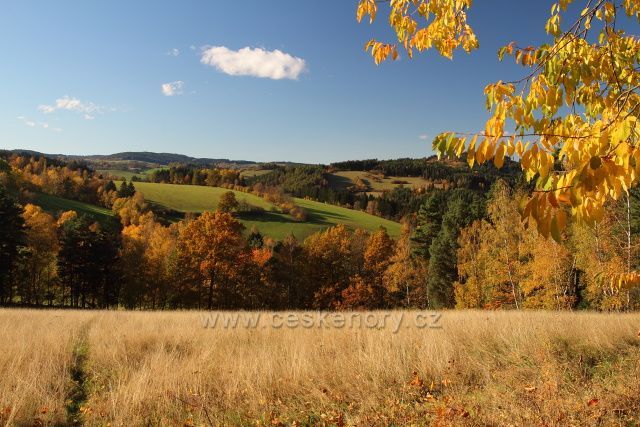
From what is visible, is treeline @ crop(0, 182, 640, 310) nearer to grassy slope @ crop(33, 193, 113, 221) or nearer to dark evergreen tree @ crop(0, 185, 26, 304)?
dark evergreen tree @ crop(0, 185, 26, 304)

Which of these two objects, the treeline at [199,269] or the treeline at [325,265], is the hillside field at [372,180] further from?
the treeline at [199,269]

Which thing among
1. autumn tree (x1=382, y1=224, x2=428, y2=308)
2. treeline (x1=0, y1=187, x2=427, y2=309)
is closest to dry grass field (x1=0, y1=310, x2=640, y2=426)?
treeline (x1=0, y1=187, x2=427, y2=309)

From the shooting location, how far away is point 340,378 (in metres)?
5.45

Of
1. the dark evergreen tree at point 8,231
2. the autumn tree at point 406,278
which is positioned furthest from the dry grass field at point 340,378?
the dark evergreen tree at point 8,231

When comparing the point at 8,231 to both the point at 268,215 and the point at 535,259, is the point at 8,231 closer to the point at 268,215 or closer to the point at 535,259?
the point at 535,259

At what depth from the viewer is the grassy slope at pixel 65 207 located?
235ft

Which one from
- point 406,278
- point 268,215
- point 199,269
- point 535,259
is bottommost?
point 406,278

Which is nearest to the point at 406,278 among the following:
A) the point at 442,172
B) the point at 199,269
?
the point at 199,269

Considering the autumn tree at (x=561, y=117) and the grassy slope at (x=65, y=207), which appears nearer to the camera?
the autumn tree at (x=561, y=117)

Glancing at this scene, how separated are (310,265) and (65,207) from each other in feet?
180

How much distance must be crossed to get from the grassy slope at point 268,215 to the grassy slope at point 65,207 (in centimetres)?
1379

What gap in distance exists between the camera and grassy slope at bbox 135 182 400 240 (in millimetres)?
82250

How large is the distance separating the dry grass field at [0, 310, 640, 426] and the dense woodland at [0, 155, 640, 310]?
20048 millimetres

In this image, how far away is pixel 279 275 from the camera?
1927 inches
